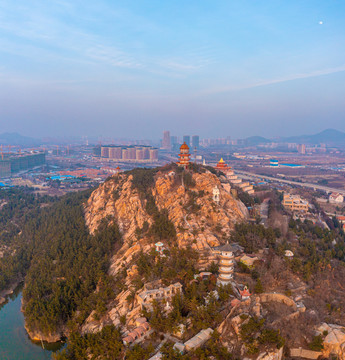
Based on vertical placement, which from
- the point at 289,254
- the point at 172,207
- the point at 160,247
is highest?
the point at 172,207

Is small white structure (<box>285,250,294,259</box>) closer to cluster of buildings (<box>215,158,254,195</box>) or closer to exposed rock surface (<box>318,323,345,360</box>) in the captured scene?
exposed rock surface (<box>318,323,345,360</box>)

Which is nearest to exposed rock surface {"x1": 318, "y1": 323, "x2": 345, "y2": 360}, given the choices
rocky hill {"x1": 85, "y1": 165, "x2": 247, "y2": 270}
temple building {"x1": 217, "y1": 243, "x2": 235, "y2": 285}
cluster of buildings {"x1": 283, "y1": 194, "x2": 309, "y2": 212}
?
temple building {"x1": 217, "y1": 243, "x2": 235, "y2": 285}

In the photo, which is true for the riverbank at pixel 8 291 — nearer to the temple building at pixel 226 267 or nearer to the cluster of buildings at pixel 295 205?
the temple building at pixel 226 267

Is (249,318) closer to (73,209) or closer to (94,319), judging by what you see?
(94,319)

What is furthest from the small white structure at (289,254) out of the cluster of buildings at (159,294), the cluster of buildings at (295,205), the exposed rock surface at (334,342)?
the cluster of buildings at (295,205)

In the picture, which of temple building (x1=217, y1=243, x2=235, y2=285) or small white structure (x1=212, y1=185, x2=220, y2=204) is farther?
small white structure (x1=212, y1=185, x2=220, y2=204)

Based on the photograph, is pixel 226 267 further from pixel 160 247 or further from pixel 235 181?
pixel 235 181

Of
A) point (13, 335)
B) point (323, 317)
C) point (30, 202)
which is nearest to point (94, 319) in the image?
point (13, 335)

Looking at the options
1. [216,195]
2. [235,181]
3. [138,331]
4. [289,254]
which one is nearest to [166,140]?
[235,181]
